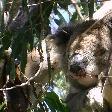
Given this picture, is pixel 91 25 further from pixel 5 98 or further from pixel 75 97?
pixel 5 98

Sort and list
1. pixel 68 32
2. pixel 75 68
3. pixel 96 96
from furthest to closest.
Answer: pixel 68 32 → pixel 96 96 → pixel 75 68

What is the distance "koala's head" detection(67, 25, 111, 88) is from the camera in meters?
2.57

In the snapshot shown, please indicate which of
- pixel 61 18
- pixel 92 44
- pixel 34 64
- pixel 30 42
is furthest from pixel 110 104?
pixel 61 18

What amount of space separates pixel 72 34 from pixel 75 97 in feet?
1.39

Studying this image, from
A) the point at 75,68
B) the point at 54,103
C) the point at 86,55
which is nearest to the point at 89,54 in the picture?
the point at 86,55

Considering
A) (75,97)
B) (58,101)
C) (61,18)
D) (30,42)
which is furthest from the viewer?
(61,18)

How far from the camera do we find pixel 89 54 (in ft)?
8.76

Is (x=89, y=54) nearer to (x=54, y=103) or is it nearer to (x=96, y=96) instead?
(x=96, y=96)

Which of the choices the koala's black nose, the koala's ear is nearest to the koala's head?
the koala's black nose

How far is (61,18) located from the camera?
3.69m

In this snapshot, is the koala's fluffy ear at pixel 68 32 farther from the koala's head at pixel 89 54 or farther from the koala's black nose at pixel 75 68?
the koala's black nose at pixel 75 68

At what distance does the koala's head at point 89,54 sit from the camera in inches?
101

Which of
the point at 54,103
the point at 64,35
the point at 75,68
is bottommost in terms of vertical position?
the point at 54,103

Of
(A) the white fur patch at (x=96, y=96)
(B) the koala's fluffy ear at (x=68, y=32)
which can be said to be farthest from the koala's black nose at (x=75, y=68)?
(B) the koala's fluffy ear at (x=68, y=32)
